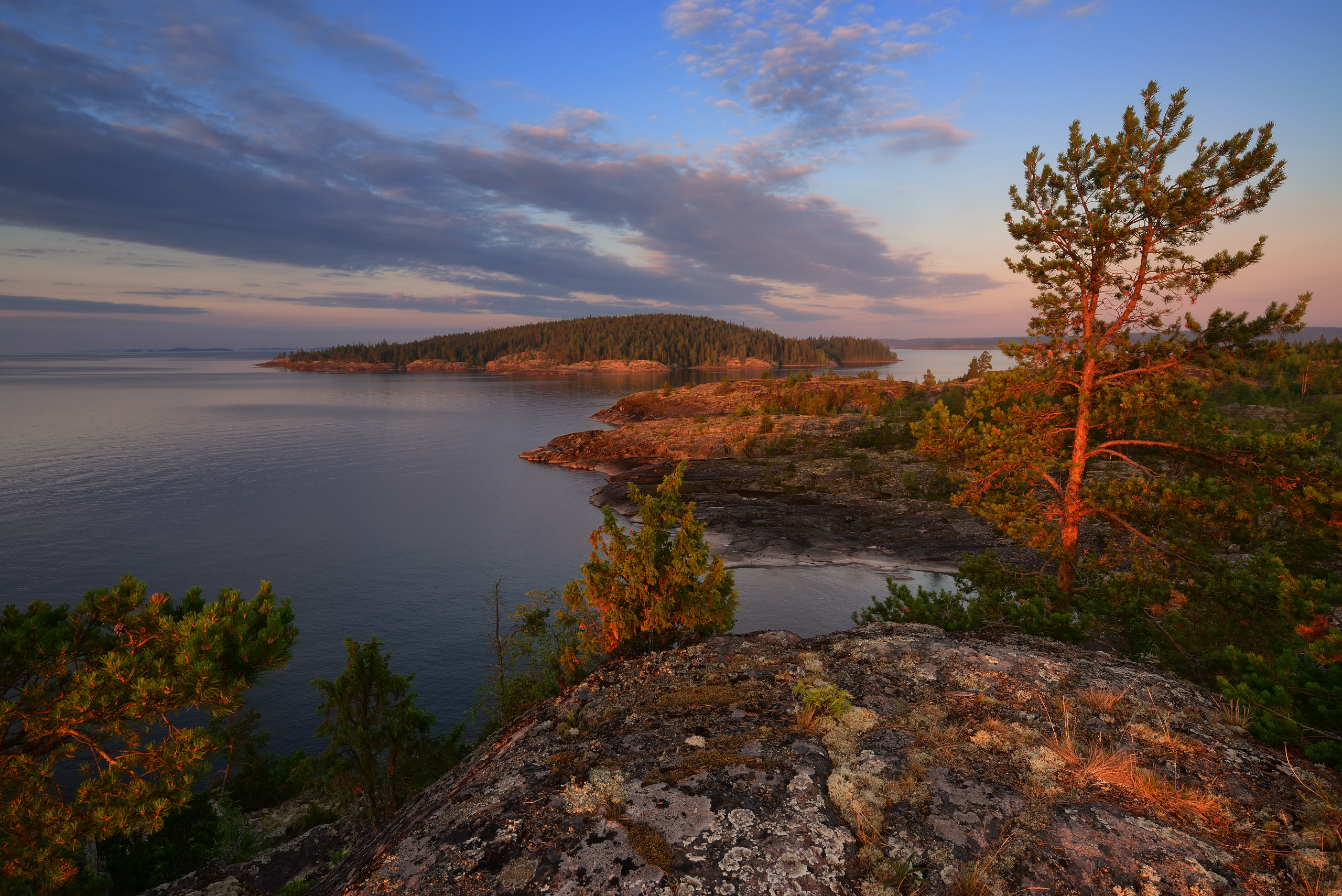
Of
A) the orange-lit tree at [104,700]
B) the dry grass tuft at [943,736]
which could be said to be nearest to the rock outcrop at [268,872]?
the orange-lit tree at [104,700]

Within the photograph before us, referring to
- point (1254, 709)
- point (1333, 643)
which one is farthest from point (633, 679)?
point (1333, 643)

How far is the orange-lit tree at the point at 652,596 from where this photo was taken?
40.6 ft

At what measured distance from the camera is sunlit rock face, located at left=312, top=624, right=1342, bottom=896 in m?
4.80

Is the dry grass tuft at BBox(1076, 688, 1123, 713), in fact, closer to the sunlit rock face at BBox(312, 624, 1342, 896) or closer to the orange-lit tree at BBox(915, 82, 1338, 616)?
the sunlit rock face at BBox(312, 624, 1342, 896)

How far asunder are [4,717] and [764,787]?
446 inches

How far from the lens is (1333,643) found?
7.34 meters

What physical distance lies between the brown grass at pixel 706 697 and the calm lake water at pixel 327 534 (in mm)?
21056

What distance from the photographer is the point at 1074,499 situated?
15.6 m

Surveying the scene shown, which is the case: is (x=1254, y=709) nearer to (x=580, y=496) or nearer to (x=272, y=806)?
(x=272, y=806)

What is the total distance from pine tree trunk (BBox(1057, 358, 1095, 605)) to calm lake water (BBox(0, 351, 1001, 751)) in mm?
16142

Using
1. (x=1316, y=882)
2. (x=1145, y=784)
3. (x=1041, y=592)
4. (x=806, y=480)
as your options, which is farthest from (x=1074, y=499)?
(x=806, y=480)

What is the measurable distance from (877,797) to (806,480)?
57.6 metres

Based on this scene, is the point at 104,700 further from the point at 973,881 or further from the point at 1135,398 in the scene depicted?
the point at 1135,398

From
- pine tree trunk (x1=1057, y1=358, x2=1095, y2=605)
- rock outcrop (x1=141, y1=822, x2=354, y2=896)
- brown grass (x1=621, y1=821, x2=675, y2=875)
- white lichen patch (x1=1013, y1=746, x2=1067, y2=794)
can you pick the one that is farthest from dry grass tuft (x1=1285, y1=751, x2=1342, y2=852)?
rock outcrop (x1=141, y1=822, x2=354, y2=896)
